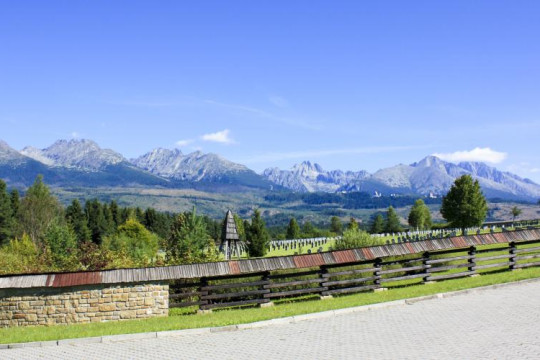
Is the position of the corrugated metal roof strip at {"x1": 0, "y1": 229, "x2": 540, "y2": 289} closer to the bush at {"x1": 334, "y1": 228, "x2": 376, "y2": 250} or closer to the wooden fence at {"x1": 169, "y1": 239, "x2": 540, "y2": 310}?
the wooden fence at {"x1": 169, "y1": 239, "x2": 540, "y2": 310}

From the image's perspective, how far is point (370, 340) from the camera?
43.1 feet

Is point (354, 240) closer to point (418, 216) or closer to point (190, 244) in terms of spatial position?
point (190, 244)

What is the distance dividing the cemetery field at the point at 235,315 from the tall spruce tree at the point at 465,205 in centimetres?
4617

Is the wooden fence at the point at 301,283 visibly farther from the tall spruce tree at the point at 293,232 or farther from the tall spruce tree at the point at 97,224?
the tall spruce tree at the point at 97,224

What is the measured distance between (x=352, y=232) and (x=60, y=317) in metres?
29.4

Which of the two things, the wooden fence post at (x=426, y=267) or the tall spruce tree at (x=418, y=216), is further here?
the tall spruce tree at (x=418, y=216)

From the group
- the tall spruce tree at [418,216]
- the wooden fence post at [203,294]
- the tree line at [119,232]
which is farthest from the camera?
the tall spruce tree at [418,216]

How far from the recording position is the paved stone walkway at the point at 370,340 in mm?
11849

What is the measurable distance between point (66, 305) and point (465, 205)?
59242 mm

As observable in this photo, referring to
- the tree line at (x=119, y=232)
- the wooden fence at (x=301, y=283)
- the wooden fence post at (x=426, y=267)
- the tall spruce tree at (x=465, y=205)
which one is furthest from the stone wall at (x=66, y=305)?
the tall spruce tree at (x=465, y=205)

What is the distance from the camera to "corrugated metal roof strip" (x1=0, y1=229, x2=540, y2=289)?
57.7ft

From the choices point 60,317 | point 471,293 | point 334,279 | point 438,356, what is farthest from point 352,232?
point 438,356

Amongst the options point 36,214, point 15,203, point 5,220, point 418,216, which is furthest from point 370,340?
point 15,203

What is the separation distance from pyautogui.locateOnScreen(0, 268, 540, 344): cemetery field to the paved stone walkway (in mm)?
1151
